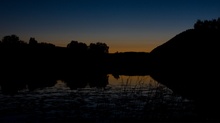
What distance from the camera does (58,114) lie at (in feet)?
69.0

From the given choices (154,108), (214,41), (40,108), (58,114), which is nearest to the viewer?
(154,108)

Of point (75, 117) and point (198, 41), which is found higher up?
point (198, 41)

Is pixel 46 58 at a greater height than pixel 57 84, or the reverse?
pixel 46 58

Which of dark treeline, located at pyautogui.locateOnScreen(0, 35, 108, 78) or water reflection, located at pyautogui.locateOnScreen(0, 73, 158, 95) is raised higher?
dark treeline, located at pyautogui.locateOnScreen(0, 35, 108, 78)

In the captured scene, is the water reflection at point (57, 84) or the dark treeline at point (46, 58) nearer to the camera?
the water reflection at point (57, 84)

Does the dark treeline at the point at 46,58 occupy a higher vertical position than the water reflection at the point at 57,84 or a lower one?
higher

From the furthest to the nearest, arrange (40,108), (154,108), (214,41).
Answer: (214,41) < (40,108) < (154,108)

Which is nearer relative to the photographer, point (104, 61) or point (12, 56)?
point (12, 56)

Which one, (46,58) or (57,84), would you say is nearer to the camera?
(57,84)

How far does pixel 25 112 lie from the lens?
21703mm

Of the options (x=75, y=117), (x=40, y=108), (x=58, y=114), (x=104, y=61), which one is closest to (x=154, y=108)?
(x=75, y=117)

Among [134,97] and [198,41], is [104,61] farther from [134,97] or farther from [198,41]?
[134,97]

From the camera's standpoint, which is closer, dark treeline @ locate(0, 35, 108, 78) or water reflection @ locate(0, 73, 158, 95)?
water reflection @ locate(0, 73, 158, 95)

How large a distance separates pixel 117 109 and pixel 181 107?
184 inches
